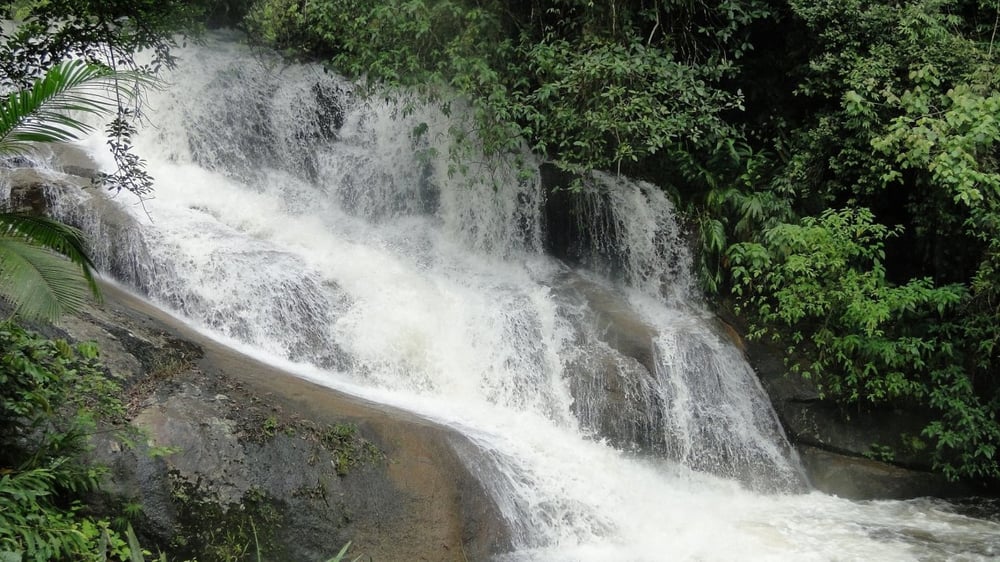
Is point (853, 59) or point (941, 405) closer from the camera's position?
point (941, 405)

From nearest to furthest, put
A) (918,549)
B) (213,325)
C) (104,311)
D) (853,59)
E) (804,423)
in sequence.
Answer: (104,311)
(918,549)
(213,325)
(804,423)
(853,59)

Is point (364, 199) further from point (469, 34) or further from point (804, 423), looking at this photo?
point (804, 423)

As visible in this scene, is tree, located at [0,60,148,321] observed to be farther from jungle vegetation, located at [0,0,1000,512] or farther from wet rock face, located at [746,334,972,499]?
wet rock face, located at [746,334,972,499]

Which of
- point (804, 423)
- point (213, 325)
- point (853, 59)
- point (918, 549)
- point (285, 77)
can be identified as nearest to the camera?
point (918, 549)

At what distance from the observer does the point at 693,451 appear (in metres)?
8.84

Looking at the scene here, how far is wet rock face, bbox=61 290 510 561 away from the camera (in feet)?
18.7

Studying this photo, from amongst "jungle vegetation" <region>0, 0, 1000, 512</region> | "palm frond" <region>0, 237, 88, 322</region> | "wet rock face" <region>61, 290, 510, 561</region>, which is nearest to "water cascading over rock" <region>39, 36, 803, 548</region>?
"wet rock face" <region>61, 290, 510, 561</region>

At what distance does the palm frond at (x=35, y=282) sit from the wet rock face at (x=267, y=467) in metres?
1.42

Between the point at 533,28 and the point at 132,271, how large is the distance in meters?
6.36

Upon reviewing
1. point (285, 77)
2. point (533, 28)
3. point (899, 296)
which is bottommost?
point (899, 296)

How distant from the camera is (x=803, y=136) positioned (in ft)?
35.1

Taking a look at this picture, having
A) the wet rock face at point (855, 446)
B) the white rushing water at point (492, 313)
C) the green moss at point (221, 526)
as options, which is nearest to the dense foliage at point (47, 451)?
the green moss at point (221, 526)

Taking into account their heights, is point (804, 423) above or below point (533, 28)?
below

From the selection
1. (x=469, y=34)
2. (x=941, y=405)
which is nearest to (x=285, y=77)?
(x=469, y=34)
